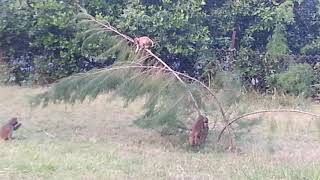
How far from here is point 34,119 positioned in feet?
35.9

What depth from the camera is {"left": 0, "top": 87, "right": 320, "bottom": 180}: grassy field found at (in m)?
6.93

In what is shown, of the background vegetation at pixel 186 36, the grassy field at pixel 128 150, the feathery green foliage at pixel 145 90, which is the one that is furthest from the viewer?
the background vegetation at pixel 186 36

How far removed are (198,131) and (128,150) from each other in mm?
1053

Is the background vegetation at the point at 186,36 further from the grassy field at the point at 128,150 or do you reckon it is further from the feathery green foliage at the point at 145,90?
the feathery green foliage at the point at 145,90

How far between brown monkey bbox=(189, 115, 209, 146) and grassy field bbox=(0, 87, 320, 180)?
0.18 meters

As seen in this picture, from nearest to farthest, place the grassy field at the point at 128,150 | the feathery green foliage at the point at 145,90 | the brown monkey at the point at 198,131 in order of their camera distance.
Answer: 1. the grassy field at the point at 128,150
2. the feathery green foliage at the point at 145,90
3. the brown monkey at the point at 198,131

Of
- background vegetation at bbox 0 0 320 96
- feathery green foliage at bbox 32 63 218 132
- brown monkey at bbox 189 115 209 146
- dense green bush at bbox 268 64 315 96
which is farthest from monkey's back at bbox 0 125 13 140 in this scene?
A: dense green bush at bbox 268 64 315 96

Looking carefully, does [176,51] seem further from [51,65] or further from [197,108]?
[197,108]

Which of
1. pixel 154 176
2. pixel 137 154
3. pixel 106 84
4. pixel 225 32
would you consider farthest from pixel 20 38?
pixel 154 176

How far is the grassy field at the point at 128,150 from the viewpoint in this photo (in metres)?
6.93

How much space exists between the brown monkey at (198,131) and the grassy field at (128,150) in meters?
0.18

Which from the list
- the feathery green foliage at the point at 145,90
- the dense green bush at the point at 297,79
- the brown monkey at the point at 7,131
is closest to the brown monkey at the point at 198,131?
the feathery green foliage at the point at 145,90

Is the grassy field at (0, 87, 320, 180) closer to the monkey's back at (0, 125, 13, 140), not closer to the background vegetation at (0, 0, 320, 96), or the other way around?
the monkey's back at (0, 125, 13, 140)

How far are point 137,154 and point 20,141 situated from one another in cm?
180
